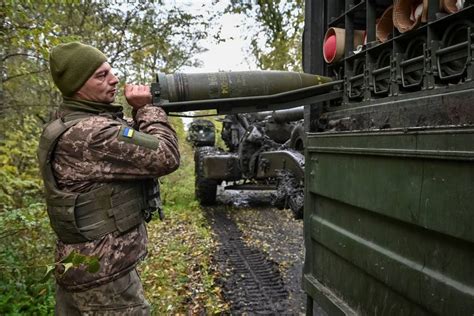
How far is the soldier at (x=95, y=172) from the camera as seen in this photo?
183 centimetres

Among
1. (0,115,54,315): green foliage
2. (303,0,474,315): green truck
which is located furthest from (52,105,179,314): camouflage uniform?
(303,0,474,315): green truck

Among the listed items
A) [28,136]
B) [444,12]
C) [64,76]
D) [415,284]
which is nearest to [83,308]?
[64,76]

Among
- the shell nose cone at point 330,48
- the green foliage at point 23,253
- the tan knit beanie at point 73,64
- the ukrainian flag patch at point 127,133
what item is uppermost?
the shell nose cone at point 330,48

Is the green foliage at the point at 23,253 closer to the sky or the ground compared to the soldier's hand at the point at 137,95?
closer to the ground

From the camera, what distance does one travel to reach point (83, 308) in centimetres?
190

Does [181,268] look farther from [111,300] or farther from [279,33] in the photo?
[279,33]

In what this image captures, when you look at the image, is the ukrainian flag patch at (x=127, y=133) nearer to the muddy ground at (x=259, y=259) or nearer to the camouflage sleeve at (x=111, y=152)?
the camouflage sleeve at (x=111, y=152)

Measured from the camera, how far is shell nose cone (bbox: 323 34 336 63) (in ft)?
7.93

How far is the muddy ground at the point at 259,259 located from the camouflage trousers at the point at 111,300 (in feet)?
5.71

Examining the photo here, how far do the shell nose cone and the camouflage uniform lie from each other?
3.52 ft

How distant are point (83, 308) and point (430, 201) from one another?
4.92 feet

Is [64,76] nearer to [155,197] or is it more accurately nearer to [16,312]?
[155,197]

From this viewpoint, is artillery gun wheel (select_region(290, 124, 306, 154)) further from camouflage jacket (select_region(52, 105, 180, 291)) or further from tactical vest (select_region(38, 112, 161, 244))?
tactical vest (select_region(38, 112, 161, 244))

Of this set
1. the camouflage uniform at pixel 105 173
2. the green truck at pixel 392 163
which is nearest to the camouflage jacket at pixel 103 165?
the camouflage uniform at pixel 105 173
